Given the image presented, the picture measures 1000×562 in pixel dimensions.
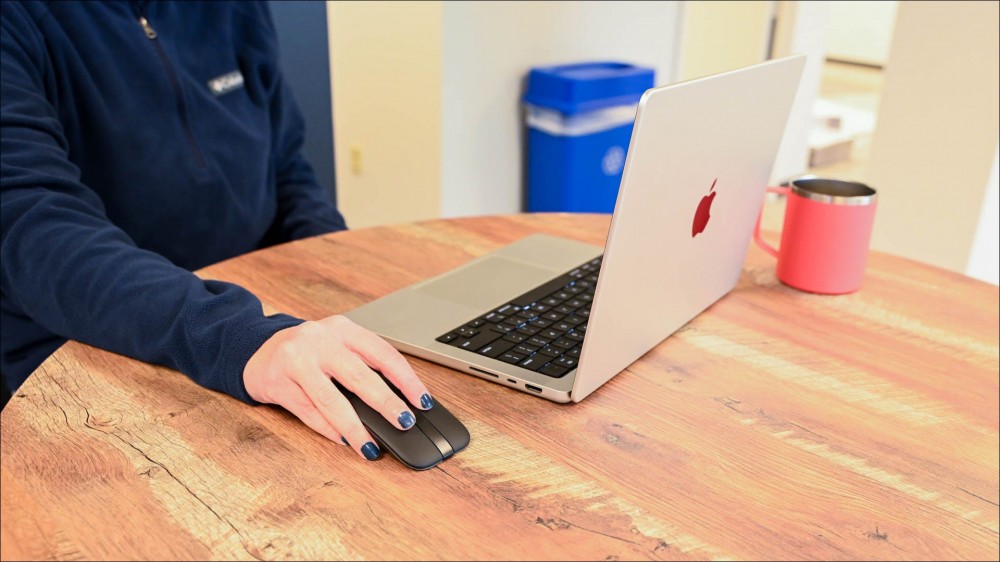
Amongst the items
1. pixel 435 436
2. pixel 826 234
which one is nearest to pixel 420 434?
pixel 435 436

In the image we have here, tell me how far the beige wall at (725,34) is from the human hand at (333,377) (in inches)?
126

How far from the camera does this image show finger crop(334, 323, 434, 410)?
0.72 meters

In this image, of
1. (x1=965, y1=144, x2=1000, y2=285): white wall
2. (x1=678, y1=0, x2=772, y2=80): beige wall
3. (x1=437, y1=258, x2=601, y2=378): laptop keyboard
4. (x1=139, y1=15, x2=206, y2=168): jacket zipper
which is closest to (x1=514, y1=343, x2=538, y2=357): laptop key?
(x1=437, y1=258, x2=601, y2=378): laptop keyboard

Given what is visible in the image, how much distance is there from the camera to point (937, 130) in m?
2.27

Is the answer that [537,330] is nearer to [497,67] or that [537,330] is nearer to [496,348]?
[496,348]

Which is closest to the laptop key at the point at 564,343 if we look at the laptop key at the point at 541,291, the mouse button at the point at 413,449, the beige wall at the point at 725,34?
the laptop key at the point at 541,291

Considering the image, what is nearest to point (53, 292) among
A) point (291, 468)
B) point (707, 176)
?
point (291, 468)

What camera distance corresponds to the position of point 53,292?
868mm

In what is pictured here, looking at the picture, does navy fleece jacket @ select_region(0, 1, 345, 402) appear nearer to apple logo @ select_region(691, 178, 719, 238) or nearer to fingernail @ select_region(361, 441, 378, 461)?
fingernail @ select_region(361, 441, 378, 461)

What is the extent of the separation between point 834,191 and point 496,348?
51cm

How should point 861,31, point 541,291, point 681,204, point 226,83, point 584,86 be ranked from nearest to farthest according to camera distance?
point 681,204 → point 541,291 → point 226,83 → point 584,86 → point 861,31

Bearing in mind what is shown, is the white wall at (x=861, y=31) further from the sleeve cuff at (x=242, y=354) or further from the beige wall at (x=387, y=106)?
the sleeve cuff at (x=242, y=354)

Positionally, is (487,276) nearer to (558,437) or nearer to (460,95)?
(558,437)

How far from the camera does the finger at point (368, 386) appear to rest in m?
0.69
